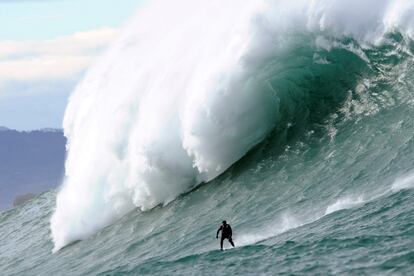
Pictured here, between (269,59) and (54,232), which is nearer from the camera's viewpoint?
(269,59)

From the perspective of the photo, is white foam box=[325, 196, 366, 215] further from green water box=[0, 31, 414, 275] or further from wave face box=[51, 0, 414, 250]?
wave face box=[51, 0, 414, 250]

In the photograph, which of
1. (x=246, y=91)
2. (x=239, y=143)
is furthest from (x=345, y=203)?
(x=246, y=91)

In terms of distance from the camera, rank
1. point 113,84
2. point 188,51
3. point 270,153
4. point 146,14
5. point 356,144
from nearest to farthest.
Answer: point 356,144, point 270,153, point 188,51, point 113,84, point 146,14

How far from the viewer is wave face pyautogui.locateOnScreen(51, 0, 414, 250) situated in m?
22.8

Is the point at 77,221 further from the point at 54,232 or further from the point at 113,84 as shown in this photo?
the point at 113,84

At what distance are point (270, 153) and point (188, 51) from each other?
6.34 m

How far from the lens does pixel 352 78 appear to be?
23578mm

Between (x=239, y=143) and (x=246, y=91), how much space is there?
189cm

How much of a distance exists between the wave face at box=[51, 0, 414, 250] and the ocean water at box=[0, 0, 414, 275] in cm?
5

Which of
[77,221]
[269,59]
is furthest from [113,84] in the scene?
[269,59]

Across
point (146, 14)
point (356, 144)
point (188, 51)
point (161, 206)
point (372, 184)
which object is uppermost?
point (146, 14)

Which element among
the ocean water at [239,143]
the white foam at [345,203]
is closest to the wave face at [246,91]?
the ocean water at [239,143]

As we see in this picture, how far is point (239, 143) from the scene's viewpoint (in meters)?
23.7

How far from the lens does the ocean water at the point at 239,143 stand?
16375 mm
